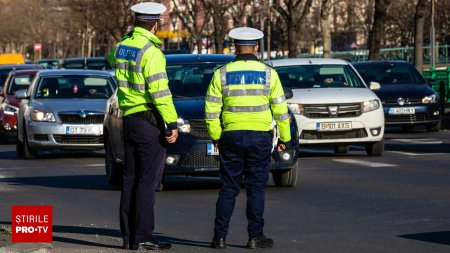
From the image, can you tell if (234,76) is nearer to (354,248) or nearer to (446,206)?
(354,248)

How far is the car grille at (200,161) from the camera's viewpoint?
1535 cm

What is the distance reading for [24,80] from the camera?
31719mm

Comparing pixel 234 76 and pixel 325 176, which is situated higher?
pixel 234 76

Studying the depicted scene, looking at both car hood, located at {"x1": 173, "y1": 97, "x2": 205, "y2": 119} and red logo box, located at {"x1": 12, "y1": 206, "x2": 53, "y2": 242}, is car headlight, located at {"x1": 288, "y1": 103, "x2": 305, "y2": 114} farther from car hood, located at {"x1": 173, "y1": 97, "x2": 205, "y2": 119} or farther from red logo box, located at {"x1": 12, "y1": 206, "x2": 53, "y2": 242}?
red logo box, located at {"x1": 12, "y1": 206, "x2": 53, "y2": 242}

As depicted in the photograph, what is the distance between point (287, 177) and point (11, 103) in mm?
14989

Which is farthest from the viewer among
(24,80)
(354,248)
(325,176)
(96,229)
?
(24,80)

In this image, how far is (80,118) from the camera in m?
22.9

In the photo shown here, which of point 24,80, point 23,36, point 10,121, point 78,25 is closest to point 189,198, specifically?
point 10,121

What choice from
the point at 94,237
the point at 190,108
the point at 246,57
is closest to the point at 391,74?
the point at 190,108

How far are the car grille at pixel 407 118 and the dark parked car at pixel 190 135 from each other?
11.3 metres

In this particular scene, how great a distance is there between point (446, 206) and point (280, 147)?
3.16 m

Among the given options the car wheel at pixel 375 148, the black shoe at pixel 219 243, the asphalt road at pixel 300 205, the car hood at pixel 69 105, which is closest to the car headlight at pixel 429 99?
the asphalt road at pixel 300 205

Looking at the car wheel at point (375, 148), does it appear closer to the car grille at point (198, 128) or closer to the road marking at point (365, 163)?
the road marking at point (365, 163)

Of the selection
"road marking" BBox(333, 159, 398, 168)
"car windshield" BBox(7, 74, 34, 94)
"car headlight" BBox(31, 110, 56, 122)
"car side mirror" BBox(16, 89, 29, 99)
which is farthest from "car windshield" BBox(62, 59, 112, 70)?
"road marking" BBox(333, 159, 398, 168)
